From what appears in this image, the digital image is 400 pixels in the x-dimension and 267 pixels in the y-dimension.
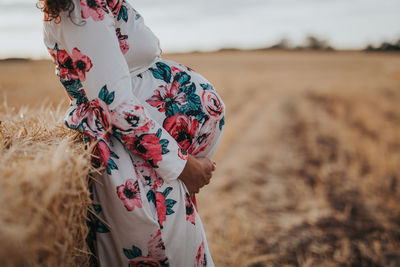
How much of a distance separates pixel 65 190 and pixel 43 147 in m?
0.28

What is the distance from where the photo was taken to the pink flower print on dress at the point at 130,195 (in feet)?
3.21

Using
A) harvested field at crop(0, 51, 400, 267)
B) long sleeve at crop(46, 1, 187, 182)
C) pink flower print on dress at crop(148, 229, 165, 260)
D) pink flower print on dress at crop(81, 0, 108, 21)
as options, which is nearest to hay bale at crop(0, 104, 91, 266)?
harvested field at crop(0, 51, 400, 267)

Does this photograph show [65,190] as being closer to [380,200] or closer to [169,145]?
[169,145]

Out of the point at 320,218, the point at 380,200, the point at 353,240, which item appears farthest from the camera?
the point at 380,200

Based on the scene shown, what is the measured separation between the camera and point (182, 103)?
1166mm

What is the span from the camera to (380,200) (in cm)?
335

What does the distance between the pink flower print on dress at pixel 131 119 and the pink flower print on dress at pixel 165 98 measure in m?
0.13

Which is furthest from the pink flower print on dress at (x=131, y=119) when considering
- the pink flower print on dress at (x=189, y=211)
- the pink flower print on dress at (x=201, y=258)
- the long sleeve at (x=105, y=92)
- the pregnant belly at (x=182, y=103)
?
→ the pink flower print on dress at (x=201, y=258)

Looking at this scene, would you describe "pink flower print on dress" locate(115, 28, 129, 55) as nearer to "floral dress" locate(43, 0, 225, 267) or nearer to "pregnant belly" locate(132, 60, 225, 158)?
"floral dress" locate(43, 0, 225, 267)

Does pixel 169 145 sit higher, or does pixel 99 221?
pixel 169 145

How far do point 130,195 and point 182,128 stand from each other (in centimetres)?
34

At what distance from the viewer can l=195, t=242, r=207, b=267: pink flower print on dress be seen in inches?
44.9

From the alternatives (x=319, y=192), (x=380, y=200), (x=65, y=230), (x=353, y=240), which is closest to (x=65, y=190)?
(x=65, y=230)

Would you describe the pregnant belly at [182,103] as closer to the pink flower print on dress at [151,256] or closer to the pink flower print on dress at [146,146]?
the pink flower print on dress at [146,146]
